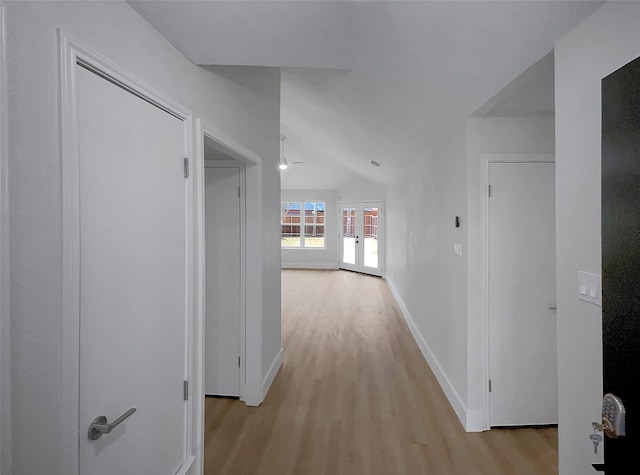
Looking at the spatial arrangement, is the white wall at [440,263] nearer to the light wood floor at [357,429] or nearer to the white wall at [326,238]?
the light wood floor at [357,429]

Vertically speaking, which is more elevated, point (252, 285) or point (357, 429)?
point (252, 285)

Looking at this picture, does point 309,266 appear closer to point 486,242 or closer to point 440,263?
point 440,263

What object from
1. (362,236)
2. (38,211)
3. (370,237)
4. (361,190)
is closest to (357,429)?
(38,211)

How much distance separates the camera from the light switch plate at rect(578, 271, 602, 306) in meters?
1.24

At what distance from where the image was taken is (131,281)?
1.29m

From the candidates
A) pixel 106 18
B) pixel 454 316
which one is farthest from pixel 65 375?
pixel 454 316

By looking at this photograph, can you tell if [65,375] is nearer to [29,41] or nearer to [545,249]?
[29,41]

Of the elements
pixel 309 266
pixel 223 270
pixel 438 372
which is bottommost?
pixel 438 372

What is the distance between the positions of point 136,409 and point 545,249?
269cm

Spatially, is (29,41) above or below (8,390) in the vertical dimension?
above

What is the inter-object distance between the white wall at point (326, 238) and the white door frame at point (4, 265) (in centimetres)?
1009

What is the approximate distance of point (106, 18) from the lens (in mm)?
1130

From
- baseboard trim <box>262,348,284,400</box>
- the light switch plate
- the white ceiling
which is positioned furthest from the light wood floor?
the white ceiling

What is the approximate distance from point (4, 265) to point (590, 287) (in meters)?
1.71
